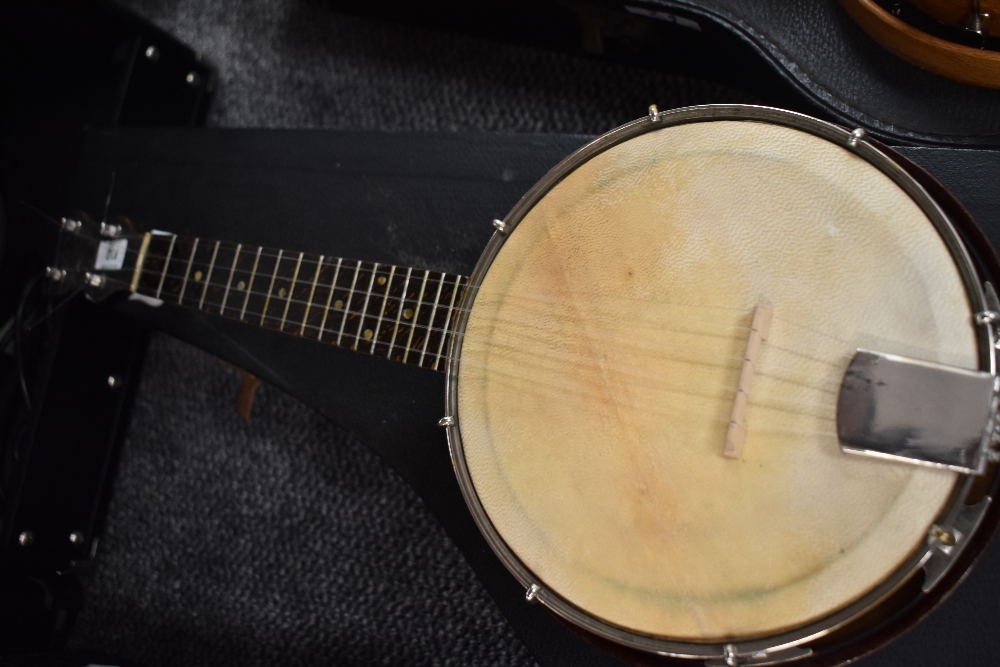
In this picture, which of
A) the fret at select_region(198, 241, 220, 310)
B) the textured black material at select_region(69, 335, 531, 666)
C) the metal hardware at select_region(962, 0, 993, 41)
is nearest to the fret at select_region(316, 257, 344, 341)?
the fret at select_region(198, 241, 220, 310)

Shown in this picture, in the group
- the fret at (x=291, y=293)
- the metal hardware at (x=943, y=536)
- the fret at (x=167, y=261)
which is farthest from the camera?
the fret at (x=167, y=261)

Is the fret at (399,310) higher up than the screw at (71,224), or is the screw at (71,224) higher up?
the screw at (71,224)

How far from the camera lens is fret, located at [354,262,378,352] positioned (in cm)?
84

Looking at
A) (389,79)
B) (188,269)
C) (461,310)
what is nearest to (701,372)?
(461,310)

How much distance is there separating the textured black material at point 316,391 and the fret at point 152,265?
2.4 inches

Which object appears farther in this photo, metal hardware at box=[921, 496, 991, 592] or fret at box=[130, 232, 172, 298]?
fret at box=[130, 232, 172, 298]

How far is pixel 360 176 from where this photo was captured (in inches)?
39.0

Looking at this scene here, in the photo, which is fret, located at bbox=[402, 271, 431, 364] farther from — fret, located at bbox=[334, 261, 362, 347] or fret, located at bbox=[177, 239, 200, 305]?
fret, located at bbox=[177, 239, 200, 305]

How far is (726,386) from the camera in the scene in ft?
2.06

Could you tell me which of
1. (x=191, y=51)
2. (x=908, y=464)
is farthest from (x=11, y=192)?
(x=908, y=464)

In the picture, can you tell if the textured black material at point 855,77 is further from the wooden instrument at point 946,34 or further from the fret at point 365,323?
the fret at point 365,323

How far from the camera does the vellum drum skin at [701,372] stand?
58 centimetres

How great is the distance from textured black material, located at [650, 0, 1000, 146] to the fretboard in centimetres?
44

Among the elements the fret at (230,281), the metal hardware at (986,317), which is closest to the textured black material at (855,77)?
the metal hardware at (986,317)
